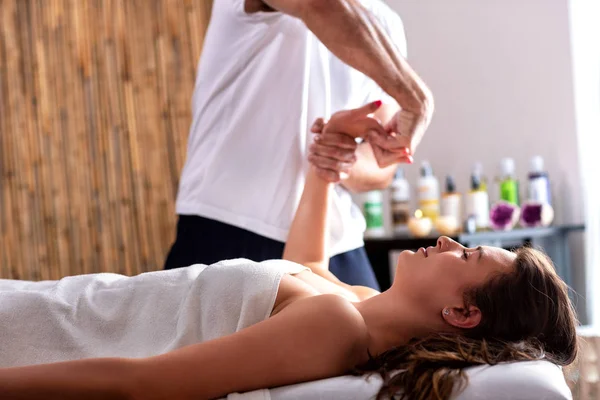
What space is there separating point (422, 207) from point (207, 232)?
5.03ft

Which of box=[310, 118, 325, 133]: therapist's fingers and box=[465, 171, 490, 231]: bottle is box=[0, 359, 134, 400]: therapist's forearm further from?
box=[465, 171, 490, 231]: bottle

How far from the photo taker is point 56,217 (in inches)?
146

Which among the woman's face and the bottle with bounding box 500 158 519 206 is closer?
the woman's face

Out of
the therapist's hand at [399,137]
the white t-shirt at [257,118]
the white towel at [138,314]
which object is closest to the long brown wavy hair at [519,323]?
the white towel at [138,314]

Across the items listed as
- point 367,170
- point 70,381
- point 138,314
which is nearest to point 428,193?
point 367,170

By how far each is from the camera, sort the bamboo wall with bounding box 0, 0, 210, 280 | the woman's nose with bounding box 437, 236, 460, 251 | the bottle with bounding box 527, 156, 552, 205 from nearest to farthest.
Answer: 1. the woman's nose with bounding box 437, 236, 460, 251
2. the bottle with bounding box 527, 156, 552, 205
3. the bamboo wall with bounding box 0, 0, 210, 280

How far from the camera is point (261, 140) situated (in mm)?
1834

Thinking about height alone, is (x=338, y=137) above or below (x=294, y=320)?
above

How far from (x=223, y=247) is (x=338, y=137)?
1.18ft

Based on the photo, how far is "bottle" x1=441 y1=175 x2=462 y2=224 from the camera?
124 inches

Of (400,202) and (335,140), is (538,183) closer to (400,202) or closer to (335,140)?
(400,202)

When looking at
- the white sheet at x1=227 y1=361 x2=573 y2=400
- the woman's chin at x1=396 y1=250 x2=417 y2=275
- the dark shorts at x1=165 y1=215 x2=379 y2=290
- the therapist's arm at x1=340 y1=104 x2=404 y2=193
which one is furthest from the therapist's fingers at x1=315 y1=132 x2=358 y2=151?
the white sheet at x1=227 y1=361 x2=573 y2=400

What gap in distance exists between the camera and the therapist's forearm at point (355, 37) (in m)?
1.51

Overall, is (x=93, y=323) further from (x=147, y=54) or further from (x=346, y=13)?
(x=147, y=54)
